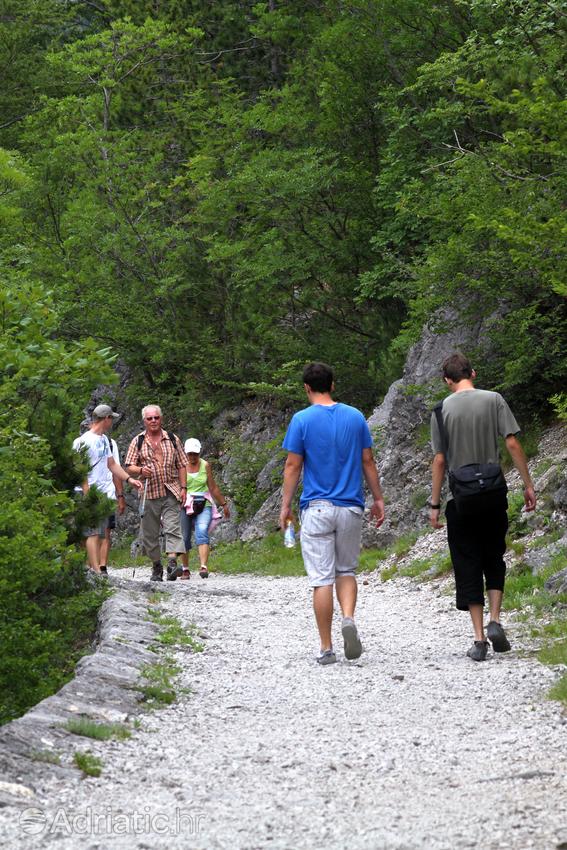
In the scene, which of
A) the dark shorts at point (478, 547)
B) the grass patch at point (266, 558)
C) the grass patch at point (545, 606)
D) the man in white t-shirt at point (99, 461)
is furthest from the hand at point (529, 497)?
the grass patch at point (266, 558)

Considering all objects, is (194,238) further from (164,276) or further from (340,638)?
(340,638)

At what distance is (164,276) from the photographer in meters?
27.9

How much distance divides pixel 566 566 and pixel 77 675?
17.6 ft

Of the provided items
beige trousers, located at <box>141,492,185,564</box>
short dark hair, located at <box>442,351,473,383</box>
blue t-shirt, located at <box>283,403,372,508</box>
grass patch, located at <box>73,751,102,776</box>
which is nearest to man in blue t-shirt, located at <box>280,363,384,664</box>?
blue t-shirt, located at <box>283,403,372,508</box>

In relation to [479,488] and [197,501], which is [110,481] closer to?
[197,501]

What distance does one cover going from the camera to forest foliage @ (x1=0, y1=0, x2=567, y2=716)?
11.9m

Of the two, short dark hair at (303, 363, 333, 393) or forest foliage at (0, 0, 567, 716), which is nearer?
short dark hair at (303, 363, 333, 393)

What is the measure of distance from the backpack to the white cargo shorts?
78cm

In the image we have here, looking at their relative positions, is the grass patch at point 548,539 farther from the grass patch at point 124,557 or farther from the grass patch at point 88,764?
the grass patch at point 124,557

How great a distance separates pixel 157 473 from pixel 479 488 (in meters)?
7.07

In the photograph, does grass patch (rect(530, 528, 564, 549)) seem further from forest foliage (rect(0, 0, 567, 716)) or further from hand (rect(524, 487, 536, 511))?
hand (rect(524, 487, 536, 511))

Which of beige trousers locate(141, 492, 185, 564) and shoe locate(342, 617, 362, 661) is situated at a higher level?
beige trousers locate(141, 492, 185, 564)

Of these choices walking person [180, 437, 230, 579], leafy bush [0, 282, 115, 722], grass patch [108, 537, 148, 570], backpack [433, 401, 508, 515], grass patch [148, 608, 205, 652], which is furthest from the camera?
grass patch [108, 537, 148, 570]

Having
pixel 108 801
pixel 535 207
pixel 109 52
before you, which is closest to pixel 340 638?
pixel 108 801
